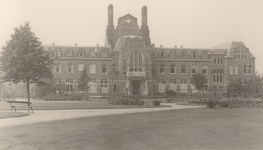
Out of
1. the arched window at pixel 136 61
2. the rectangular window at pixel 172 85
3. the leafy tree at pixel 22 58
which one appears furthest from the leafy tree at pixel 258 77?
the leafy tree at pixel 22 58

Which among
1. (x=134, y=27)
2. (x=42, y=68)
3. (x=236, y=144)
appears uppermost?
(x=134, y=27)

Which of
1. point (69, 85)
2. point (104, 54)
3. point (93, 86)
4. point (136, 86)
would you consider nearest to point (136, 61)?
point (136, 86)

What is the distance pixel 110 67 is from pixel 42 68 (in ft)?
88.0

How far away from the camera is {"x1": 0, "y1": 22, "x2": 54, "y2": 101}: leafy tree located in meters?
21.6

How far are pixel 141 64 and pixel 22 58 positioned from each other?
28772mm

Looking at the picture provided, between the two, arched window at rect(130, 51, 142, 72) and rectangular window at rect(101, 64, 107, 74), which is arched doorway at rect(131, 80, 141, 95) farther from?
rectangular window at rect(101, 64, 107, 74)

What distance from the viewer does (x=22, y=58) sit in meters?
21.8

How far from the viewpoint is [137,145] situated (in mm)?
9367

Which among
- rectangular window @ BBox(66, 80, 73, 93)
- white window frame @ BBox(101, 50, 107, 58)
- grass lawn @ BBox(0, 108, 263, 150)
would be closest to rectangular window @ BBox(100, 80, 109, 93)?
white window frame @ BBox(101, 50, 107, 58)

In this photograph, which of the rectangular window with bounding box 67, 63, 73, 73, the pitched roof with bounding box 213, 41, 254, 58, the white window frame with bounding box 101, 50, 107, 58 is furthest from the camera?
the pitched roof with bounding box 213, 41, 254, 58

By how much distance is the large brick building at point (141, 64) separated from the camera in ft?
158

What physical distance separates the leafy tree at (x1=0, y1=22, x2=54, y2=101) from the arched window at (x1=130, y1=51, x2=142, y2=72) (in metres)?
25.7

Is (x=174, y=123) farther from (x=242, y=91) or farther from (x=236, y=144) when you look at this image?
(x=242, y=91)

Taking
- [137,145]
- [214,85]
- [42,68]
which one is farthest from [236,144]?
[214,85]
